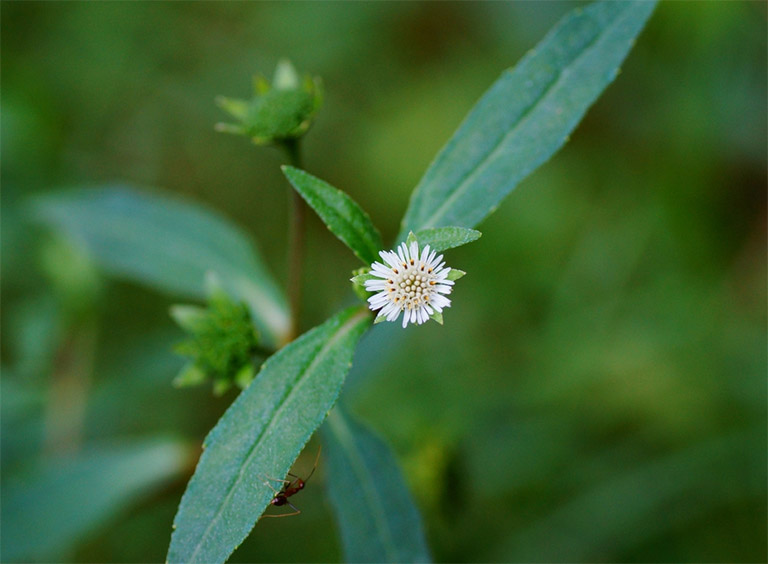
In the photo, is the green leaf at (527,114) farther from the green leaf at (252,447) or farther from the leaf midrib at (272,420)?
the green leaf at (252,447)

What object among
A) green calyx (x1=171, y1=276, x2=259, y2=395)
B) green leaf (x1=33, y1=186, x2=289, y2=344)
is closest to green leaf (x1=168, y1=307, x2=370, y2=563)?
green calyx (x1=171, y1=276, x2=259, y2=395)

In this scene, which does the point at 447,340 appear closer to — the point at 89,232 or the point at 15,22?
the point at 89,232

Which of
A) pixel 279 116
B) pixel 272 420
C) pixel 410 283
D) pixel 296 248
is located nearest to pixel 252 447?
pixel 272 420

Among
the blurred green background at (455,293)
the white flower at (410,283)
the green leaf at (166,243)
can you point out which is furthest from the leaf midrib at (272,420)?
the blurred green background at (455,293)

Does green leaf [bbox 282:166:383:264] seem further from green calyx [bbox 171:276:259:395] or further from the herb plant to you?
green calyx [bbox 171:276:259:395]

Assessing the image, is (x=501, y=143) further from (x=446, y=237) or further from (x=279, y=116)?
(x=279, y=116)

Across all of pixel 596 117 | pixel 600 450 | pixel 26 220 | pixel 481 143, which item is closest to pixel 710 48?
pixel 596 117
